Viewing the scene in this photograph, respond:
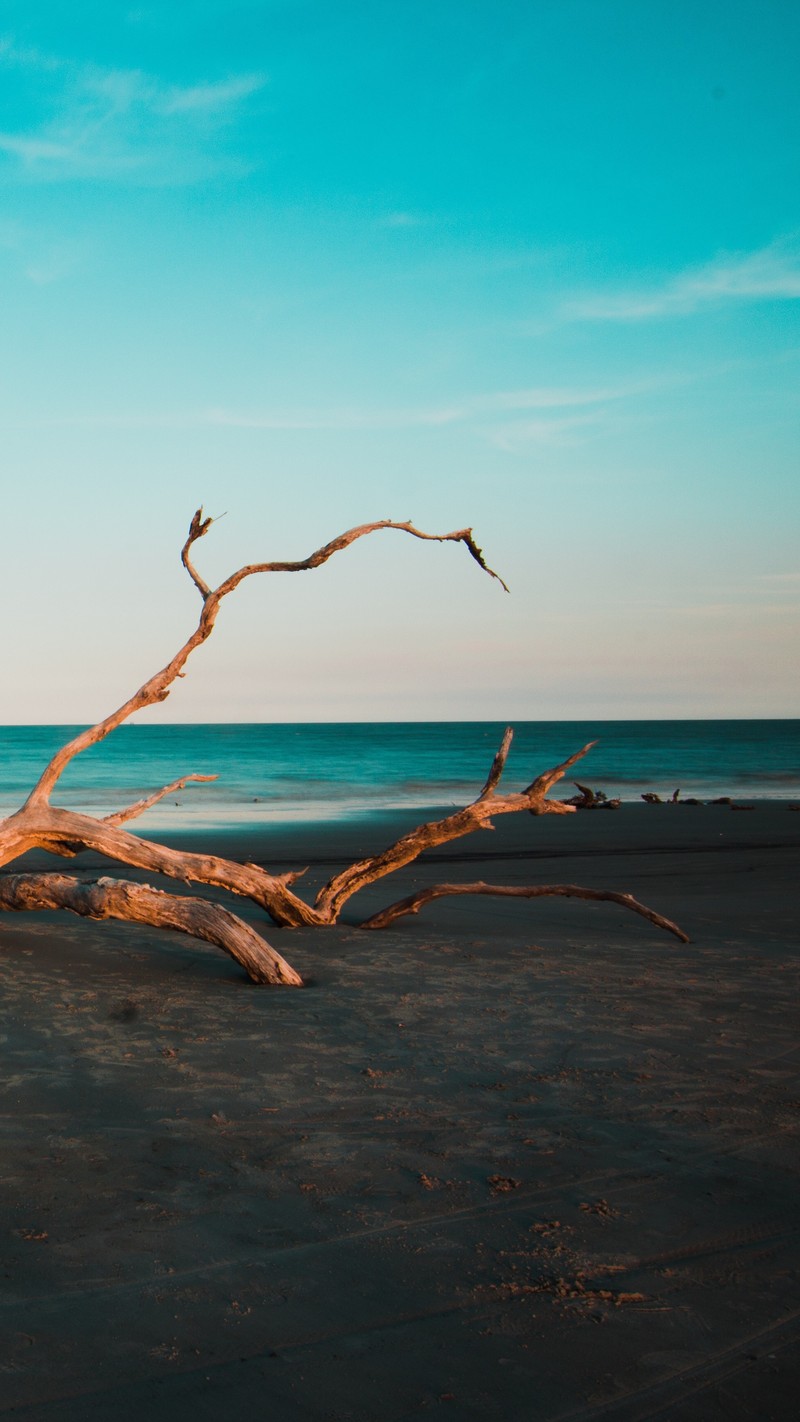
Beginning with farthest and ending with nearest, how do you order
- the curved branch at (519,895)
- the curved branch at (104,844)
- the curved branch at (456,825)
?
the curved branch at (456,825) → the curved branch at (519,895) → the curved branch at (104,844)

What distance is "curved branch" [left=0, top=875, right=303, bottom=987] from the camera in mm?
6328

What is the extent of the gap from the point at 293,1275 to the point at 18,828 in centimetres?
485

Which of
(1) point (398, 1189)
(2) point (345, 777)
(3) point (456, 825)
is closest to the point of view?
(1) point (398, 1189)

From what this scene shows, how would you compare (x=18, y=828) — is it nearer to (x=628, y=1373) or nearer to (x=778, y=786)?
(x=628, y=1373)

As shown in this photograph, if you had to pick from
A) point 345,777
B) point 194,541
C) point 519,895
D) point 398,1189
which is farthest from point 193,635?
point 345,777

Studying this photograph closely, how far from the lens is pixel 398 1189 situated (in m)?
3.46

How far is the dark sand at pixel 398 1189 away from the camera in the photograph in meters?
2.44

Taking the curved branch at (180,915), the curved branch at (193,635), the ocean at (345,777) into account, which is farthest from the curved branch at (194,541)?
the ocean at (345,777)

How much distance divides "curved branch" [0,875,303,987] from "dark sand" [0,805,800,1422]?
23cm

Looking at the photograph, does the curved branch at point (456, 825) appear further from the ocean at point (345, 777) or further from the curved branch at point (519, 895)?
the ocean at point (345, 777)

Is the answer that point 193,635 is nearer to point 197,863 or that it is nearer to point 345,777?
point 197,863

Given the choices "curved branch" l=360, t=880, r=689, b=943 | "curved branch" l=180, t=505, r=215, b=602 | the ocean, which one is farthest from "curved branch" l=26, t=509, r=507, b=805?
the ocean

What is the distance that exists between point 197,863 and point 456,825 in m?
1.88

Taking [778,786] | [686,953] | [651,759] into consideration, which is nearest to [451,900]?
[686,953]
